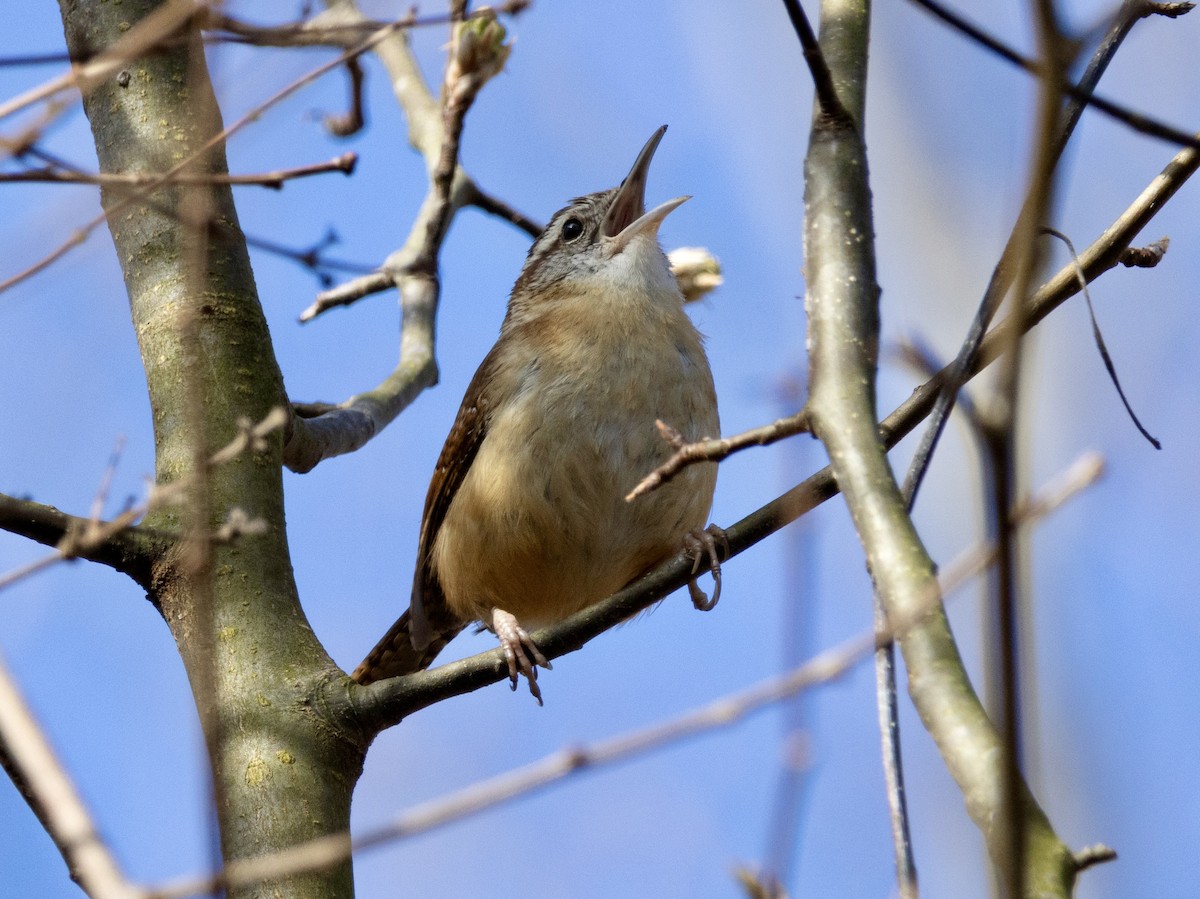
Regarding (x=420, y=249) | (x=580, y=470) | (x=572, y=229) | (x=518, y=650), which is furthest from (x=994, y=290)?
(x=572, y=229)

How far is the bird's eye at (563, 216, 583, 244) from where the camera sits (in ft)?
17.9

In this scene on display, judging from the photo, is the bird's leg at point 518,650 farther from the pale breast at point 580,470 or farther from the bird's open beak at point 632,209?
the bird's open beak at point 632,209

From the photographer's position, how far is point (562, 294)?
499cm

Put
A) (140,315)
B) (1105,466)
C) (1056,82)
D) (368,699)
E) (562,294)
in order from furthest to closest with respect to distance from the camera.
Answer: (562,294)
(140,315)
(368,699)
(1105,466)
(1056,82)

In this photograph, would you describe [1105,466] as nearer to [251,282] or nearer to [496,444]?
[251,282]

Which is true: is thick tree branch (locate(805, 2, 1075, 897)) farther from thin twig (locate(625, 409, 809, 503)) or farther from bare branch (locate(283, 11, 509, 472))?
bare branch (locate(283, 11, 509, 472))

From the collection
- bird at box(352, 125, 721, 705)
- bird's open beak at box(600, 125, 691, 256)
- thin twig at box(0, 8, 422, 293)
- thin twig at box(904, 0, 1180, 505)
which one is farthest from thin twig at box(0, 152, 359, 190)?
bird's open beak at box(600, 125, 691, 256)

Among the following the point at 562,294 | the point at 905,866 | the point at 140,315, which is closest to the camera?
the point at 905,866

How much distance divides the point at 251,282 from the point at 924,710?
8.66 feet

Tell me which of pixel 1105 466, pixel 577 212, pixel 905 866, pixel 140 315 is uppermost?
pixel 577 212

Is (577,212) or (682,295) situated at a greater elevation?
(577,212)

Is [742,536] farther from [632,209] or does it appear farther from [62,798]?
[632,209]

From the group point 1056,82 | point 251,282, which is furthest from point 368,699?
point 1056,82

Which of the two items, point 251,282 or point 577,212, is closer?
point 251,282
